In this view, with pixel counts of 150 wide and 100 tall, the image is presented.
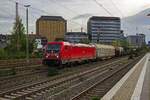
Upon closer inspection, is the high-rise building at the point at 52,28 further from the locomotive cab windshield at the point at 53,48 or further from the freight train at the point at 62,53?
the locomotive cab windshield at the point at 53,48

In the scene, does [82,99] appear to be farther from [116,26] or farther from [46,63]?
[116,26]

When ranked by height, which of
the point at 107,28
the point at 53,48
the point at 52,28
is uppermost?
the point at 107,28

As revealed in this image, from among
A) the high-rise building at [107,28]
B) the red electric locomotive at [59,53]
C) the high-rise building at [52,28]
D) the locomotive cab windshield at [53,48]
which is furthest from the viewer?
the high-rise building at [107,28]

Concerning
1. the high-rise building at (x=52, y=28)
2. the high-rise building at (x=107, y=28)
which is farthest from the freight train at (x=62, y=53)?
the high-rise building at (x=107, y=28)

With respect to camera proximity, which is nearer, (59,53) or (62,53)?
(59,53)

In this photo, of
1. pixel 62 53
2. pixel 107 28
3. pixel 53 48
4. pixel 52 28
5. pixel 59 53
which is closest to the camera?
pixel 59 53

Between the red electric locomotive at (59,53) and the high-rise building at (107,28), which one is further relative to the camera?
the high-rise building at (107,28)

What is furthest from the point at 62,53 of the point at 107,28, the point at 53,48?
the point at 107,28

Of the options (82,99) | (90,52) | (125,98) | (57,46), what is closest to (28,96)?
(82,99)

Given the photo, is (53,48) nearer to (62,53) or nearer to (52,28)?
(62,53)

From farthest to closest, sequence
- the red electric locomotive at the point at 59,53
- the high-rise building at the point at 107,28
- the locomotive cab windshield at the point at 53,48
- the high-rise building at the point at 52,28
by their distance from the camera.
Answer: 1. the high-rise building at the point at 107,28
2. the high-rise building at the point at 52,28
3. the locomotive cab windshield at the point at 53,48
4. the red electric locomotive at the point at 59,53

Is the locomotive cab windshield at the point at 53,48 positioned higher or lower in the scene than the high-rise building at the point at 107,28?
lower

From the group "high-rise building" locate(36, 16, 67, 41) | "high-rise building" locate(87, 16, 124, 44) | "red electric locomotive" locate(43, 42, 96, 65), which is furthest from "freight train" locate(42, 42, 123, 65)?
"high-rise building" locate(87, 16, 124, 44)

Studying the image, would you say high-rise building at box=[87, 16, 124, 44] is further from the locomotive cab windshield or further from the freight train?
the locomotive cab windshield
